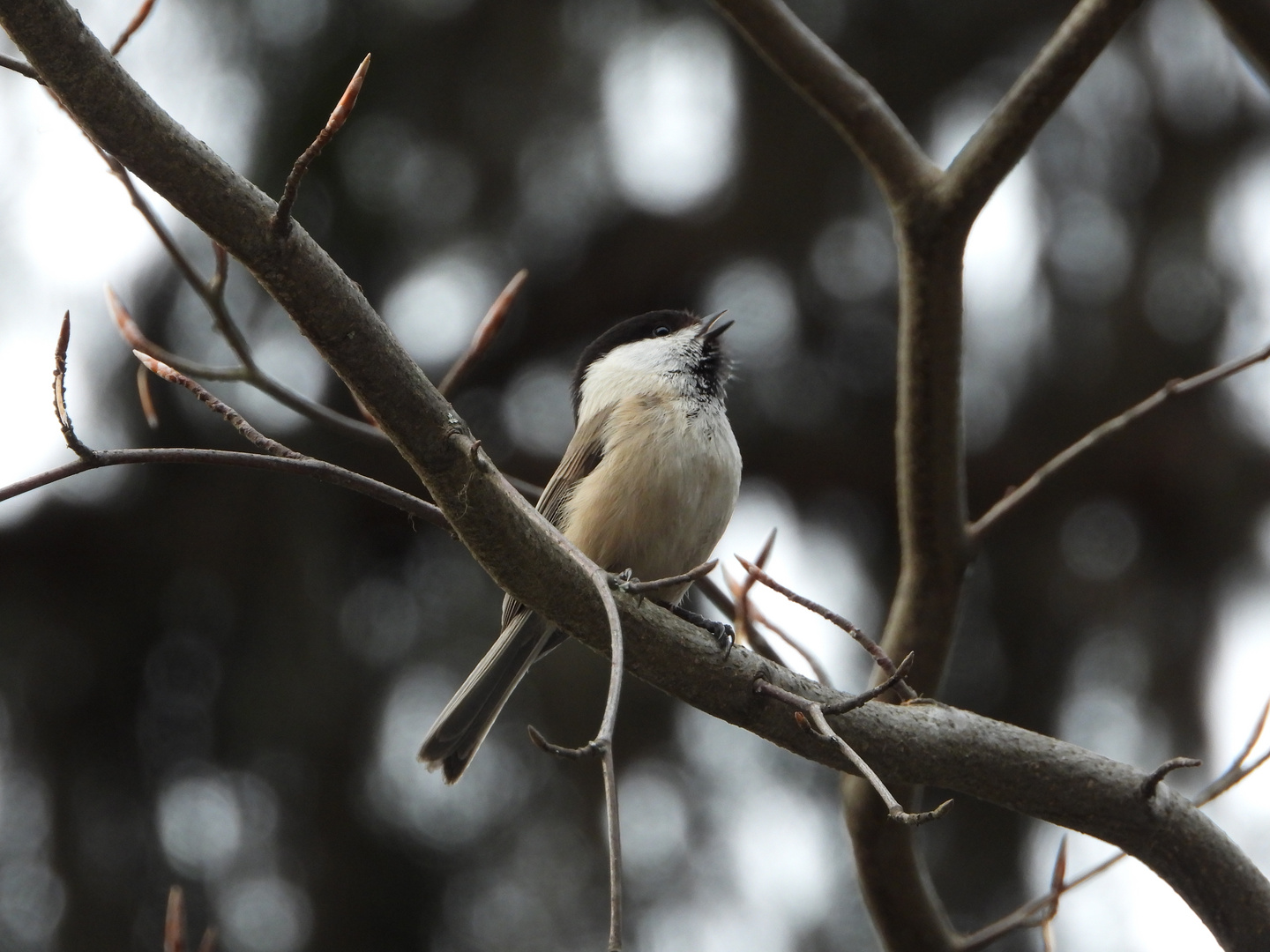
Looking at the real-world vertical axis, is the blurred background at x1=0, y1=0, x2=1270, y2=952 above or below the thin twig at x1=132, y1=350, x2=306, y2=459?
above

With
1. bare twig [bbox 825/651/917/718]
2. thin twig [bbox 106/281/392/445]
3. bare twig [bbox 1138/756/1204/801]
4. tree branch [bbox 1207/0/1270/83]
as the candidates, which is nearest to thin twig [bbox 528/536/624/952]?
bare twig [bbox 825/651/917/718]

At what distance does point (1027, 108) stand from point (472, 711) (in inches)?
65.7

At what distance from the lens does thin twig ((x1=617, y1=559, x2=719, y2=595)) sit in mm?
1319

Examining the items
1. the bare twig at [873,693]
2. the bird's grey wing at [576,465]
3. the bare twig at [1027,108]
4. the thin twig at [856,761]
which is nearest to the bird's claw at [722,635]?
the thin twig at [856,761]

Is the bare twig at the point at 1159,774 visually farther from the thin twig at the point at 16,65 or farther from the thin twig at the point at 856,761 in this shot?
the thin twig at the point at 16,65

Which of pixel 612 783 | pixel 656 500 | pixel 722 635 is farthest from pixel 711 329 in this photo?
pixel 612 783

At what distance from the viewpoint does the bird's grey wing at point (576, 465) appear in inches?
103

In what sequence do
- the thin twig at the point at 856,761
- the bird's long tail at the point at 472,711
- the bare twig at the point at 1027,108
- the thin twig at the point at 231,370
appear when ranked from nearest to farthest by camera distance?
the thin twig at the point at 856,761 < the bare twig at the point at 1027,108 < the thin twig at the point at 231,370 < the bird's long tail at the point at 472,711

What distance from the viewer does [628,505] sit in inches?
96.4

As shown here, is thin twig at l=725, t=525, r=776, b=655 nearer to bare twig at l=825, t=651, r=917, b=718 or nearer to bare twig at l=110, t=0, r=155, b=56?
bare twig at l=825, t=651, r=917, b=718

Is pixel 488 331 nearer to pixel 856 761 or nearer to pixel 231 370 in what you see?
pixel 231 370

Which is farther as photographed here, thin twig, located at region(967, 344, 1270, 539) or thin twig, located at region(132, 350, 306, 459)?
thin twig, located at region(967, 344, 1270, 539)

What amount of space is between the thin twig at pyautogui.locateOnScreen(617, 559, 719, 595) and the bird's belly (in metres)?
0.77

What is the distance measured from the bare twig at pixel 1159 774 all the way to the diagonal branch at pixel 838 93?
1.09m
